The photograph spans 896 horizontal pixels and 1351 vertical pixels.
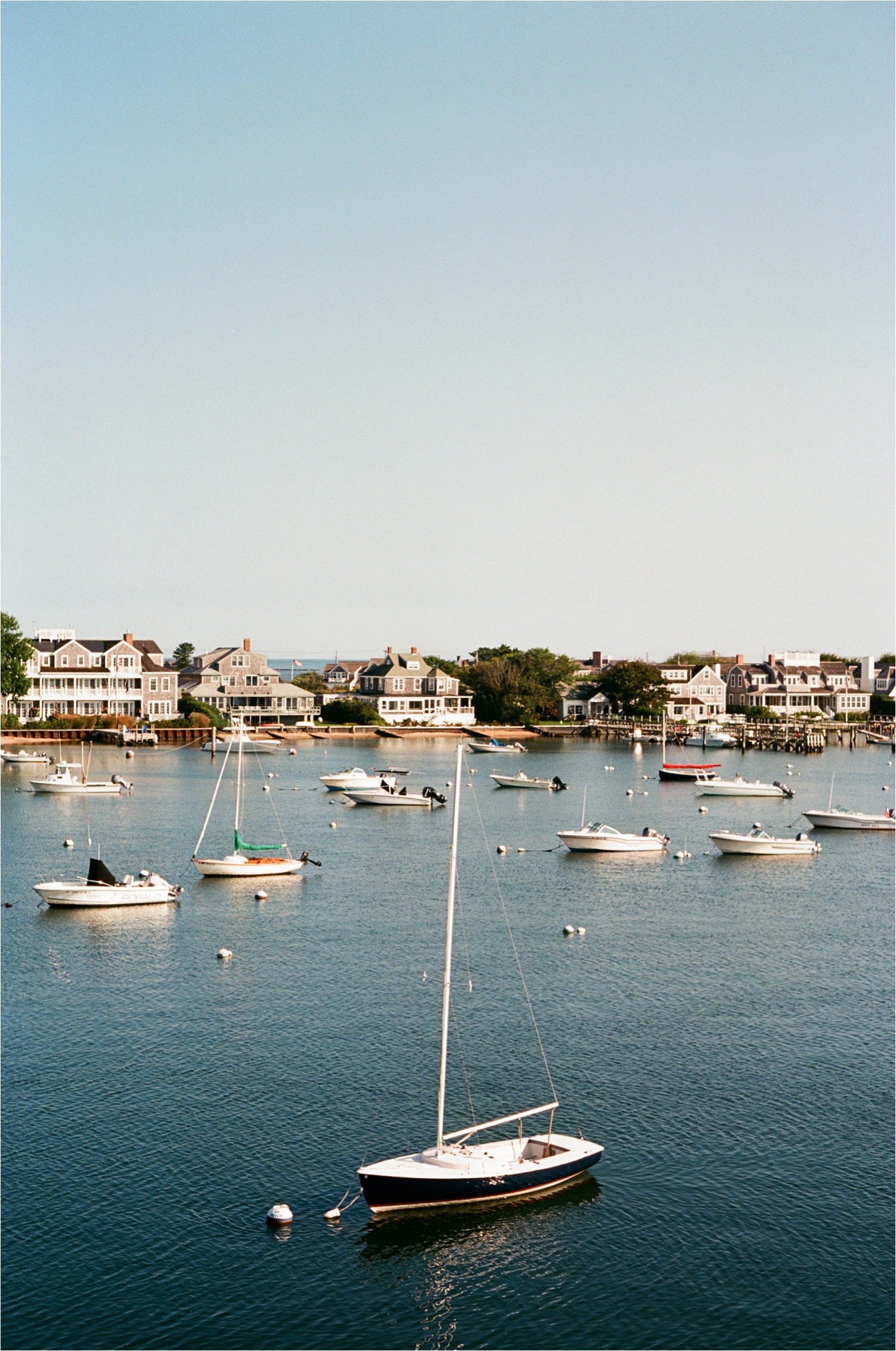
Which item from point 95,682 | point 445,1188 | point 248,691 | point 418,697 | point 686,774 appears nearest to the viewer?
point 445,1188

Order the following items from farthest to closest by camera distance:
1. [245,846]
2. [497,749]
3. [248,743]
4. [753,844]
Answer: [248,743] < [497,749] < [753,844] < [245,846]

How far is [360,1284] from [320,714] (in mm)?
157293

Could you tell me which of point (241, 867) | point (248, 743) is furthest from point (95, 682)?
point (241, 867)

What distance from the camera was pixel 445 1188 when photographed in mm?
28344

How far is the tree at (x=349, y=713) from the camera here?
586 ft

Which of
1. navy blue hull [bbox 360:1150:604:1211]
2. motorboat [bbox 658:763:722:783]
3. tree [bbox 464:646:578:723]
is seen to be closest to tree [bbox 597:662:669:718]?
tree [bbox 464:646:578:723]

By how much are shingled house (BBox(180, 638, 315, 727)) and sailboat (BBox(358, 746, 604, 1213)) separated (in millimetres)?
144525

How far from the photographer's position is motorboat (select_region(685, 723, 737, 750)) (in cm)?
16525

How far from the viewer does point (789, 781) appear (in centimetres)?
12125

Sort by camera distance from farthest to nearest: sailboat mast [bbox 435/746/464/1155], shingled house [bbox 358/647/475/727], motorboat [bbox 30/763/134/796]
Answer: shingled house [bbox 358/647/475/727] < motorboat [bbox 30/763/134/796] < sailboat mast [bbox 435/746/464/1155]

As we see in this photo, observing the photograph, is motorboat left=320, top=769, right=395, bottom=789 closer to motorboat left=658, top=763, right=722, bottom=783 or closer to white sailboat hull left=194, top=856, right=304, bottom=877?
motorboat left=658, top=763, right=722, bottom=783

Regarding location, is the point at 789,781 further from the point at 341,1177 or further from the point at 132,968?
the point at 341,1177

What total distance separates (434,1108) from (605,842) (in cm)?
4148

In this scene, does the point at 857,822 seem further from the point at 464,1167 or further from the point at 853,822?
the point at 464,1167
